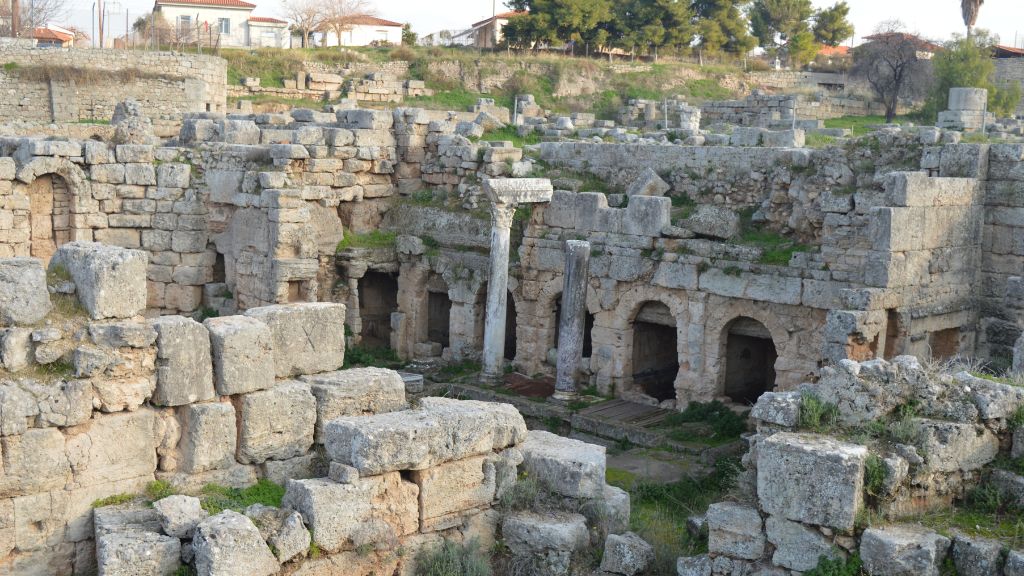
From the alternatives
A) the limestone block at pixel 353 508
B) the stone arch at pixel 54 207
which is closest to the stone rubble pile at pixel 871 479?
the limestone block at pixel 353 508

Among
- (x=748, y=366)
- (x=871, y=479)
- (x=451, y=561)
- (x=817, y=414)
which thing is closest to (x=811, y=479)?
(x=871, y=479)

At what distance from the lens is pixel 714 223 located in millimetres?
16812

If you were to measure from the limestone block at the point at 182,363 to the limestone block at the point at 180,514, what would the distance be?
78cm

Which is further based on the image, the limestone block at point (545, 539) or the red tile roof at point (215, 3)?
the red tile roof at point (215, 3)

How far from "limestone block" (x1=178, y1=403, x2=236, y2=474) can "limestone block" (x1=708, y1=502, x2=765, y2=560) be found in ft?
11.6

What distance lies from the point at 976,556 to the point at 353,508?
4114mm

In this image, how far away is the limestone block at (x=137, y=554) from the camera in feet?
24.7

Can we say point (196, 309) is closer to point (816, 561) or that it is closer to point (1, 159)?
point (1, 159)

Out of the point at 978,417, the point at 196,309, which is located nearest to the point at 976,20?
the point at 196,309

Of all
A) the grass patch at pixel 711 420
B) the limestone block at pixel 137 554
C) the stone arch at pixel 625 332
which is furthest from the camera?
the stone arch at pixel 625 332

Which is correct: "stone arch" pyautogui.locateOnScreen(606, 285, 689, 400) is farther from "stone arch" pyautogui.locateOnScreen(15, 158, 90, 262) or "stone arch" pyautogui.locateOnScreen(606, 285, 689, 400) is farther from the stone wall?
the stone wall

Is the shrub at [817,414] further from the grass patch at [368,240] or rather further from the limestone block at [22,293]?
the grass patch at [368,240]

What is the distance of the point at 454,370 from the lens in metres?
19.3

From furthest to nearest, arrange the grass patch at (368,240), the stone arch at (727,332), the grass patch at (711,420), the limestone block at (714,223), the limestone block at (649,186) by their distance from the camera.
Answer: the grass patch at (368,240) → the limestone block at (649,186) → the limestone block at (714,223) → the stone arch at (727,332) → the grass patch at (711,420)
